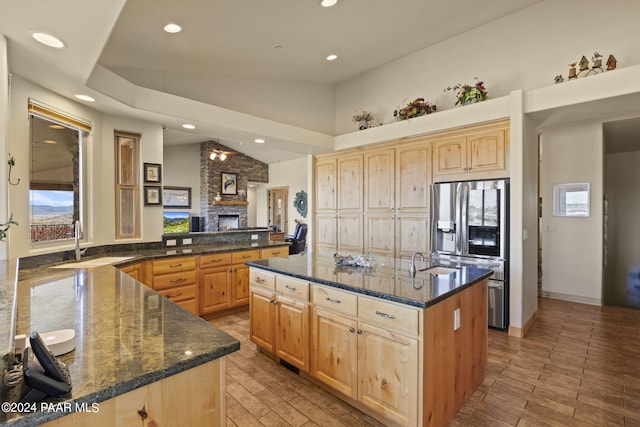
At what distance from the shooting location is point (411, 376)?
1.70 metres

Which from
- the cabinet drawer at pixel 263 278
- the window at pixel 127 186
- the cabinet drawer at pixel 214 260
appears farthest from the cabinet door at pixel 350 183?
the window at pixel 127 186

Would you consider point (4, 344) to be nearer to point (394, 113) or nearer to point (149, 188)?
point (149, 188)

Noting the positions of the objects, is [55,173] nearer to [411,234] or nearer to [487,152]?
[411,234]

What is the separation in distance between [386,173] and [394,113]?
88 centimetres

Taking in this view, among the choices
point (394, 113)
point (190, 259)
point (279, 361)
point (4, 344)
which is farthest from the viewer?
point (394, 113)

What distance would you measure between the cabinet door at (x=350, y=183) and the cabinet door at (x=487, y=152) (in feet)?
5.46

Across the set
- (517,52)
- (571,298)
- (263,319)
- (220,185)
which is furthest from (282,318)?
(220,185)

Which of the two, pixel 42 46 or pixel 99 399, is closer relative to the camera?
pixel 99 399

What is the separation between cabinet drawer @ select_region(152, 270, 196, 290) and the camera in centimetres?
336

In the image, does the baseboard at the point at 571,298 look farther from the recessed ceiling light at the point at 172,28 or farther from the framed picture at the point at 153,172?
the recessed ceiling light at the point at 172,28

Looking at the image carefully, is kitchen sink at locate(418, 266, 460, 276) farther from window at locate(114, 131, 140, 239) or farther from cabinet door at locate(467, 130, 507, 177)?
window at locate(114, 131, 140, 239)

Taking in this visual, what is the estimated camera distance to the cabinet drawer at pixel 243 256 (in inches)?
157

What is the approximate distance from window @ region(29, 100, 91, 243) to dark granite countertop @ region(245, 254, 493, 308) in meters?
1.90

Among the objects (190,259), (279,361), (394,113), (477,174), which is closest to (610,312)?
(477,174)
